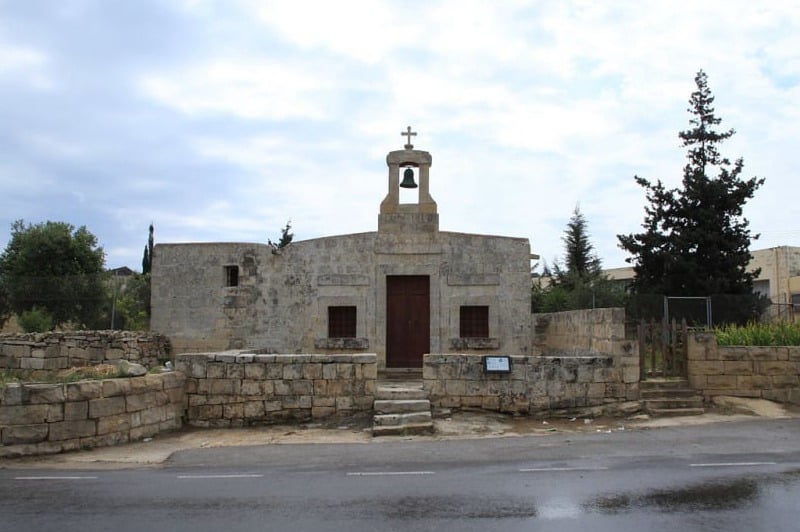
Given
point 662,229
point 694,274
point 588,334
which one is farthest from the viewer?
point 662,229

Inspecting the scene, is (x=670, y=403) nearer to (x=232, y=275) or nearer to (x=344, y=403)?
(x=344, y=403)

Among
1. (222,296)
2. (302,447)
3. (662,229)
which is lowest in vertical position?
(302,447)

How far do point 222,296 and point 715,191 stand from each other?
1861 cm

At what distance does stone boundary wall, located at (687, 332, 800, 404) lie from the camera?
41.2 feet

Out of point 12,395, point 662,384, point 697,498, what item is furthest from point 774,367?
point 12,395

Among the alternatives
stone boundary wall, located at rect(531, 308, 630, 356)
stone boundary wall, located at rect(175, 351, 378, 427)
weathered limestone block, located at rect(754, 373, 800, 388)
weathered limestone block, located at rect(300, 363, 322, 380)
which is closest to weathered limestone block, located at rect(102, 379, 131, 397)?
stone boundary wall, located at rect(175, 351, 378, 427)

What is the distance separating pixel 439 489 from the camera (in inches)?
260

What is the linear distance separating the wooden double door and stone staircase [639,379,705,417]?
5695 millimetres

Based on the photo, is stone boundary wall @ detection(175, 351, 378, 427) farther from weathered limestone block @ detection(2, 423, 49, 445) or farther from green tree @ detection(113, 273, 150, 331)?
green tree @ detection(113, 273, 150, 331)

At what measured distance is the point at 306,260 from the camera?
54.3 feet

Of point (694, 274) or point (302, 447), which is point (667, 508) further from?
point (694, 274)

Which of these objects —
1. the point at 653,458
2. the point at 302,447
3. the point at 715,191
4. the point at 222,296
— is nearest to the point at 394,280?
the point at 222,296

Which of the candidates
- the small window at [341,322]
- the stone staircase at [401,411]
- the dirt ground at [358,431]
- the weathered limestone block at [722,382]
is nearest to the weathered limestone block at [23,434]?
the dirt ground at [358,431]

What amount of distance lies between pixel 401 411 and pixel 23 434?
5.59 m
